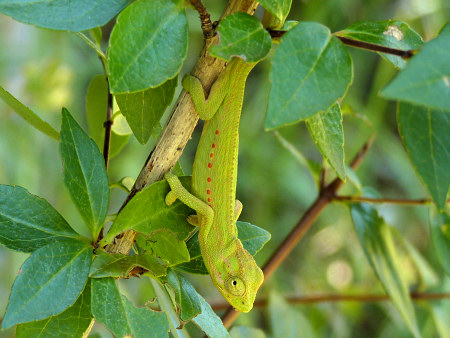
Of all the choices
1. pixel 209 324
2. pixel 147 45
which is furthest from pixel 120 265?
pixel 147 45

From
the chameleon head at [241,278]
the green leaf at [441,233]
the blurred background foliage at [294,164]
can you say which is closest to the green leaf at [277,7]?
the chameleon head at [241,278]

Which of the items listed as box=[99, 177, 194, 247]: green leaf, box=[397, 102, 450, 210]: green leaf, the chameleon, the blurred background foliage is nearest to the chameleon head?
the chameleon

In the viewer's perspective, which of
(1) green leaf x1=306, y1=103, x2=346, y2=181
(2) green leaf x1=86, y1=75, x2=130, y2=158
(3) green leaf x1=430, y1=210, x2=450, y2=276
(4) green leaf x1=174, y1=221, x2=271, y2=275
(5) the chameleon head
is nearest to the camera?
(1) green leaf x1=306, y1=103, x2=346, y2=181

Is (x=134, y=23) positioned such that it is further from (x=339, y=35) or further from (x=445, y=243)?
(x=445, y=243)

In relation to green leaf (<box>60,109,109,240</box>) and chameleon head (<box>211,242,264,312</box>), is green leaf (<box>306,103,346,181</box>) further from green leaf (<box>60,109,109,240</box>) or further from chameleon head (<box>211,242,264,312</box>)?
chameleon head (<box>211,242,264,312</box>)

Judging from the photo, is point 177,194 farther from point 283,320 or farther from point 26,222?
point 283,320
